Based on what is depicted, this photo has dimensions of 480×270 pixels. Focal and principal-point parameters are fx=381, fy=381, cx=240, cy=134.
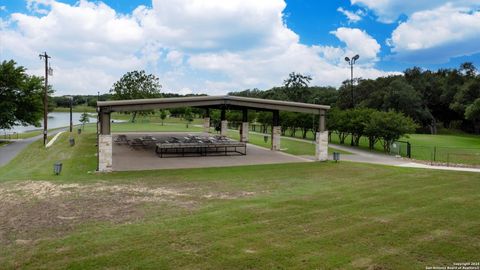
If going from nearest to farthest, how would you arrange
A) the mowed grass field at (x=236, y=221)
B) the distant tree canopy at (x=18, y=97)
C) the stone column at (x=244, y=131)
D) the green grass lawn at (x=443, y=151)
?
the mowed grass field at (x=236, y=221)
the green grass lawn at (x=443, y=151)
the stone column at (x=244, y=131)
the distant tree canopy at (x=18, y=97)

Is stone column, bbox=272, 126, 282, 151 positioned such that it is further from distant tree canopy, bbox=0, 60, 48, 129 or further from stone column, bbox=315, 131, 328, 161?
Result: distant tree canopy, bbox=0, 60, 48, 129

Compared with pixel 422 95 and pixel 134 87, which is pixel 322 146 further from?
pixel 422 95

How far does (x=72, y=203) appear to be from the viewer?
34.3ft

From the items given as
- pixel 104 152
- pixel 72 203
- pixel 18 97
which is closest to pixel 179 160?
pixel 104 152

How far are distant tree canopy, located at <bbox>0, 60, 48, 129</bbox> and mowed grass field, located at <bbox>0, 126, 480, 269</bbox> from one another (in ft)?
84.7

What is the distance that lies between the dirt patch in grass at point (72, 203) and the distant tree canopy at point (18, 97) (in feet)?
92.3

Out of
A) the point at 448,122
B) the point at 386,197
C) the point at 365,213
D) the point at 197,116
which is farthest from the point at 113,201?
the point at 197,116

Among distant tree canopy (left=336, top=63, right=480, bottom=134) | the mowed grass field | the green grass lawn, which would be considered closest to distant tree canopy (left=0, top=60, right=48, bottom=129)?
the mowed grass field

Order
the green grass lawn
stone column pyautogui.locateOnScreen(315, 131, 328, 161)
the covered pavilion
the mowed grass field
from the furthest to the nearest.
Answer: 1. the green grass lawn
2. stone column pyautogui.locateOnScreen(315, 131, 328, 161)
3. the covered pavilion
4. the mowed grass field

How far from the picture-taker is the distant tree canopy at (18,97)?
37.0 metres

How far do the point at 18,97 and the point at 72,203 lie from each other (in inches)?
1323

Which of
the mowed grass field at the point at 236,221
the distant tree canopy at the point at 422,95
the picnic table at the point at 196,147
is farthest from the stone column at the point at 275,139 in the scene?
the distant tree canopy at the point at 422,95

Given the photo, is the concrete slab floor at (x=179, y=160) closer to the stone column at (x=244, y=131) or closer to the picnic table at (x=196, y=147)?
the picnic table at (x=196, y=147)

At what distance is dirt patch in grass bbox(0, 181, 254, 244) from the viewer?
8242mm
